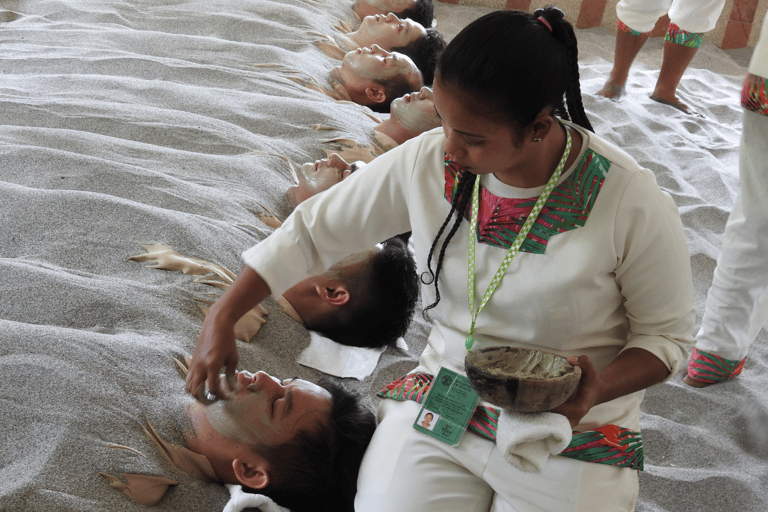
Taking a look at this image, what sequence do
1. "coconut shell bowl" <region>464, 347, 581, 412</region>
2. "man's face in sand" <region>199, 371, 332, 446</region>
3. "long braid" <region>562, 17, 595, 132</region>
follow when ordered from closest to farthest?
"coconut shell bowl" <region>464, 347, 581, 412</region> → "long braid" <region>562, 17, 595, 132</region> → "man's face in sand" <region>199, 371, 332, 446</region>

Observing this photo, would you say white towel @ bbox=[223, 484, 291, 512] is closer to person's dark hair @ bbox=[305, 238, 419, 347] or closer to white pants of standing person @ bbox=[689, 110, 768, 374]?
person's dark hair @ bbox=[305, 238, 419, 347]

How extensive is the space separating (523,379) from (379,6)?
4159 millimetres

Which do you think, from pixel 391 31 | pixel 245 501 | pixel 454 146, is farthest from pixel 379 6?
pixel 245 501

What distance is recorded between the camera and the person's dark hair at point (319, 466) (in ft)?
4.53

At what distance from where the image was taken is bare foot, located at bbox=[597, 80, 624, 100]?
4176 mm

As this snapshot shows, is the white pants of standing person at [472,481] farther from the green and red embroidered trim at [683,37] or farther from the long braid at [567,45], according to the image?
the green and red embroidered trim at [683,37]

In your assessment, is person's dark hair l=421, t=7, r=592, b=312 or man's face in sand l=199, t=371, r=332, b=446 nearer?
person's dark hair l=421, t=7, r=592, b=312

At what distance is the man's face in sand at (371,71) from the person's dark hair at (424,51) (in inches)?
18.2

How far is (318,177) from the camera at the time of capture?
226cm

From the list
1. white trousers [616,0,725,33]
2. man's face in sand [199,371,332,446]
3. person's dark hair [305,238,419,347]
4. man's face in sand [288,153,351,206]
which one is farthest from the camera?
white trousers [616,0,725,33]

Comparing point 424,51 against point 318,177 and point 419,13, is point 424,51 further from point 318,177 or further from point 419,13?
point 318,177

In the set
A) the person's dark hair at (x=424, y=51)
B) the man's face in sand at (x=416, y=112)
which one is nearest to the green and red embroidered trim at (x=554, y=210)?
the man's face in sand at (x=416, y=112)

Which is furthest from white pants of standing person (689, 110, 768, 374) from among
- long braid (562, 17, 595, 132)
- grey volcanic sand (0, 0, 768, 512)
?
long braid (562, 17, 595, 132)

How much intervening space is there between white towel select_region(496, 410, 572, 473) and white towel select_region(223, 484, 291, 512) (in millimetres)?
505
